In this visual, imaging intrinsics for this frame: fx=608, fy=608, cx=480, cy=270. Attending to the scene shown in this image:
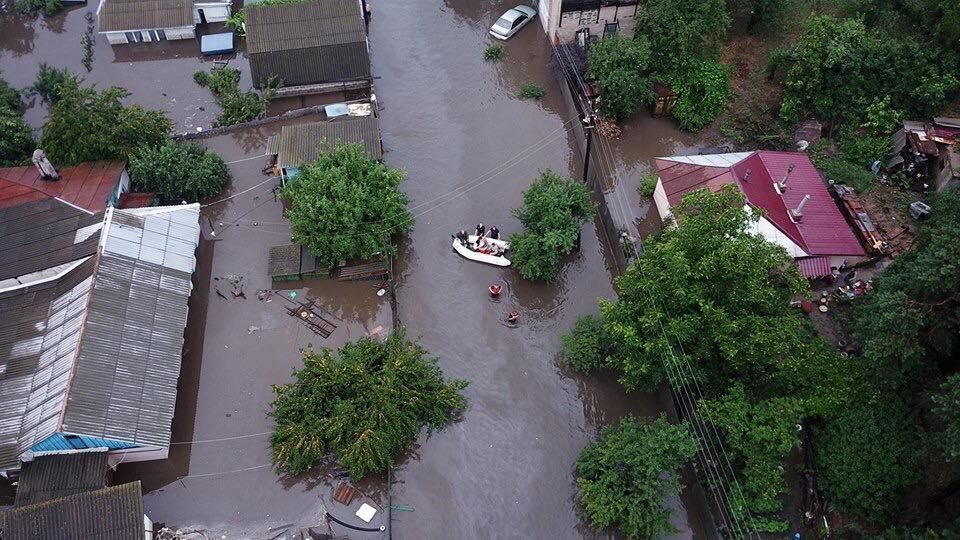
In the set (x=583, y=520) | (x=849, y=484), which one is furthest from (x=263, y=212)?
(x=849, y=484)

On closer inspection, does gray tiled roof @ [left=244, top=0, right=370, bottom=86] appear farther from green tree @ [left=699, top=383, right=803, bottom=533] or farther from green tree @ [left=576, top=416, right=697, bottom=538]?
green tree @ [left=699, top=383, right=803, bottom=533]

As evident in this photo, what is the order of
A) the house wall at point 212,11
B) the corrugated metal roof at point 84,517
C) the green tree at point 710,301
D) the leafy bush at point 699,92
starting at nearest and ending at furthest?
the corrugated metal roof at point 84,517 → the green tree at point 710,301 → the leafy bush at point 699,92 → the house wall at point 212,11

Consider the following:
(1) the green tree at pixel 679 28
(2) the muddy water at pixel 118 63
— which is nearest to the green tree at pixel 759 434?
(1) the green tree at pixel 679 28

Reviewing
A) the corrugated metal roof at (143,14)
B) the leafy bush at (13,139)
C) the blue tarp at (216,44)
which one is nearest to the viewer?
the leafy bush at (13,139)

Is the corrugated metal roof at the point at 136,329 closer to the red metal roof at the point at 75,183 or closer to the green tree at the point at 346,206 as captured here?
the red metal roof at the point at 75,183

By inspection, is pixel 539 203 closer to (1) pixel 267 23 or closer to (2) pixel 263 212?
(2) pixel 263 212

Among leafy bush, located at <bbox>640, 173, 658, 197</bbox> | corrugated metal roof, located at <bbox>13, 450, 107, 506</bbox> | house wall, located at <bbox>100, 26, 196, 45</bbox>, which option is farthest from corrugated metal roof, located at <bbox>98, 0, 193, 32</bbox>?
leafy bush, located at <bbox>640, 173, 658, 197</bbox>
